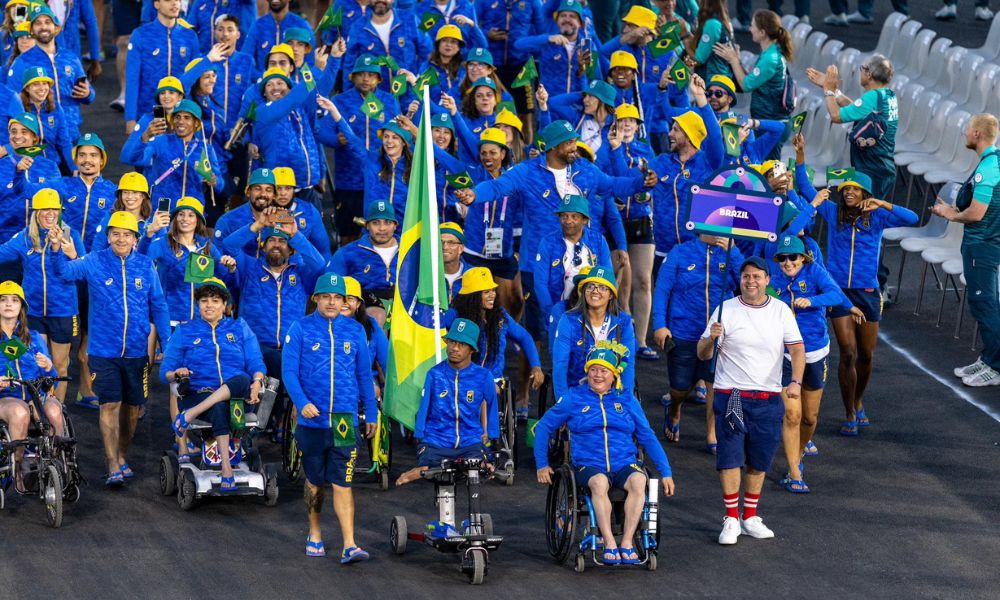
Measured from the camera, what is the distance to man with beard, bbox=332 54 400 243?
1664 centimetres

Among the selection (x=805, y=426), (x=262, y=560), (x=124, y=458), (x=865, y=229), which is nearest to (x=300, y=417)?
(x=262, y=560)

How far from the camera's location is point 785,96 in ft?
59.0

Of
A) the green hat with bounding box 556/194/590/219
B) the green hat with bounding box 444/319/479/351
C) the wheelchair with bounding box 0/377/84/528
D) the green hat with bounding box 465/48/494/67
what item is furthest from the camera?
the green hat with bounding box 465/48/494/67

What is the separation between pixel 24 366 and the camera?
1312cm

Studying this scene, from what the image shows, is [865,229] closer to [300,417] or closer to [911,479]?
[911,479]

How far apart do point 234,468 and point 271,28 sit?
661 centimetres

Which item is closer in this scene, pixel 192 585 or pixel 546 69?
pixel 192 585

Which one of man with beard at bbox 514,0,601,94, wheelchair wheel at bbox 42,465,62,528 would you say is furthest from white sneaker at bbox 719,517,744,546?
man with beard at bbox 514,0,601,94

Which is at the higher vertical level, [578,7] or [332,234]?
[578,7]

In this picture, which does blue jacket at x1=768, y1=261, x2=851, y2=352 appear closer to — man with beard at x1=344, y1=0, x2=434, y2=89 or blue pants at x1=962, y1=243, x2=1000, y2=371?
blue pants at x1=962, y1=243, x2=1000, y2=371

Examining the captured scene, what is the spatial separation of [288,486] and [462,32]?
6713 mm

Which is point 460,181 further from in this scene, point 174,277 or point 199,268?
point 199,268

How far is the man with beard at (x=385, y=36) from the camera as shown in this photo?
18.3 m

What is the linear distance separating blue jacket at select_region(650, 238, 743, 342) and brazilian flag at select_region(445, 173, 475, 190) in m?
2.09
